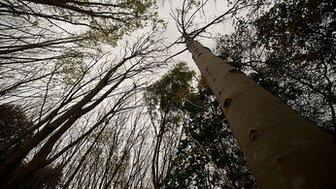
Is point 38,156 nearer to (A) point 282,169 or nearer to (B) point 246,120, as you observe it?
(B) point 246,120

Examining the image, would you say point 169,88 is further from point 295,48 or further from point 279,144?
point 279,144

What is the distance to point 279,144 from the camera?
794mm

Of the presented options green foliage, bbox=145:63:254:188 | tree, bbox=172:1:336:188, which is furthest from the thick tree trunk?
green foliage, bbox=145:63:254:188

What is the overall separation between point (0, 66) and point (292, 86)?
742 cm

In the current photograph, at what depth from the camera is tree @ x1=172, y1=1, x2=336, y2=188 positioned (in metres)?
0.65

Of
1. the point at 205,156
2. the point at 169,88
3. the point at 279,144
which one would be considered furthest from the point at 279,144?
the point at 169,88

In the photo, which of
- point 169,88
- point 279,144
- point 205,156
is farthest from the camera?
point 169,88

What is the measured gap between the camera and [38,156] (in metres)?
2.65

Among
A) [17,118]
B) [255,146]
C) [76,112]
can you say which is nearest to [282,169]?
[255,146]

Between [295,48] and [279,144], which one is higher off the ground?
[295,48]

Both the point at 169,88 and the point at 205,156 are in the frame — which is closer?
the point at 205,156

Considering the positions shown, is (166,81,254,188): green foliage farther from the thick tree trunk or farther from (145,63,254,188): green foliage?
the thick tree trunk

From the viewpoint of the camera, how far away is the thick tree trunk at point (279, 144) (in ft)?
2.11

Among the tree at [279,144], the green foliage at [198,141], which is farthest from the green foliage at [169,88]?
the tree at [279,144]
